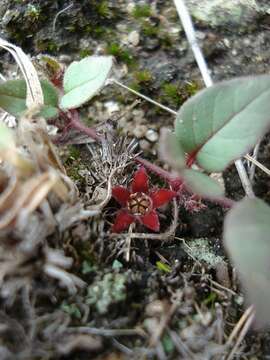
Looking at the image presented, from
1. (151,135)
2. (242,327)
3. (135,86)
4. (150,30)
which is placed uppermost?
(150,30)

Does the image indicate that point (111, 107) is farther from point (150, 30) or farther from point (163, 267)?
point (163, 267)

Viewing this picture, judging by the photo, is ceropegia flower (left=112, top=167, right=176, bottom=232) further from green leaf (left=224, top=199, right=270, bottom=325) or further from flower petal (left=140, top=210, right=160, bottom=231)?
green leaf (left=224, top=199, right=270, bottom=325)

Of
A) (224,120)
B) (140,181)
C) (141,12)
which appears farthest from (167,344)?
(141,12)

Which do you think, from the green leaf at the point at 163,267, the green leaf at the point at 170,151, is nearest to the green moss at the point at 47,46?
the green leaf at the point at 170,151

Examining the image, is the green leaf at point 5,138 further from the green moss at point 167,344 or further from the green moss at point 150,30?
the green moss at point 150,30

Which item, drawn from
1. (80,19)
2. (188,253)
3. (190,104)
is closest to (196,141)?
(190,104)

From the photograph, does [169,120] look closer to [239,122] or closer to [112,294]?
[239,122]
